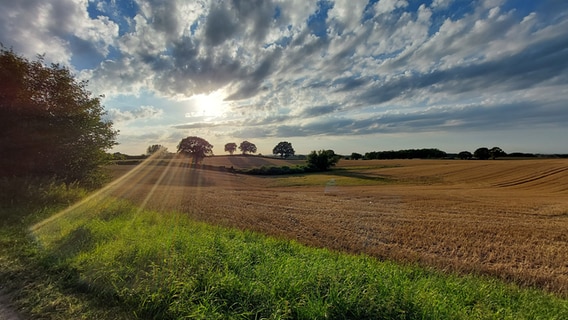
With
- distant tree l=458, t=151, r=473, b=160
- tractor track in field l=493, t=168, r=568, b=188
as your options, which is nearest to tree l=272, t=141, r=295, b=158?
distant tree l=458, t=151, r=473, b=160

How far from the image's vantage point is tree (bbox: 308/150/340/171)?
66438 mm

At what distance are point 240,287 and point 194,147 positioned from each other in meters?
75.8

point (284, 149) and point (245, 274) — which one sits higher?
point (284, 149)

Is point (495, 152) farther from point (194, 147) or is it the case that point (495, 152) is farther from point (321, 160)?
point (194, 147)

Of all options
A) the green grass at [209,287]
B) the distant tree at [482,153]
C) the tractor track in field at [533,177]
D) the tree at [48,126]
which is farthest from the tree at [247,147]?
the green grass at [209,287]

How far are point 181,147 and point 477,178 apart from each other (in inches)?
2698

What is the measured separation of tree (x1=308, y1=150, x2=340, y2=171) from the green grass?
199ft

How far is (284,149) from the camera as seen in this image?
11806cm

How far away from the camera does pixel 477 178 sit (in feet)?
136

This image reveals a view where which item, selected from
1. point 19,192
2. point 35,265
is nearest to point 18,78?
point 19,192

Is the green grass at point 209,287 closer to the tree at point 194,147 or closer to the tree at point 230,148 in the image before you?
the tree at point 194,147

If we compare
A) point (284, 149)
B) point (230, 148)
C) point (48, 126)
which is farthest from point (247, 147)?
point (48, 126)

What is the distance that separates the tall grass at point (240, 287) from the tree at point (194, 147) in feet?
237

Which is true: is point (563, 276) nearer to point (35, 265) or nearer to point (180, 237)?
point (180, 237)
